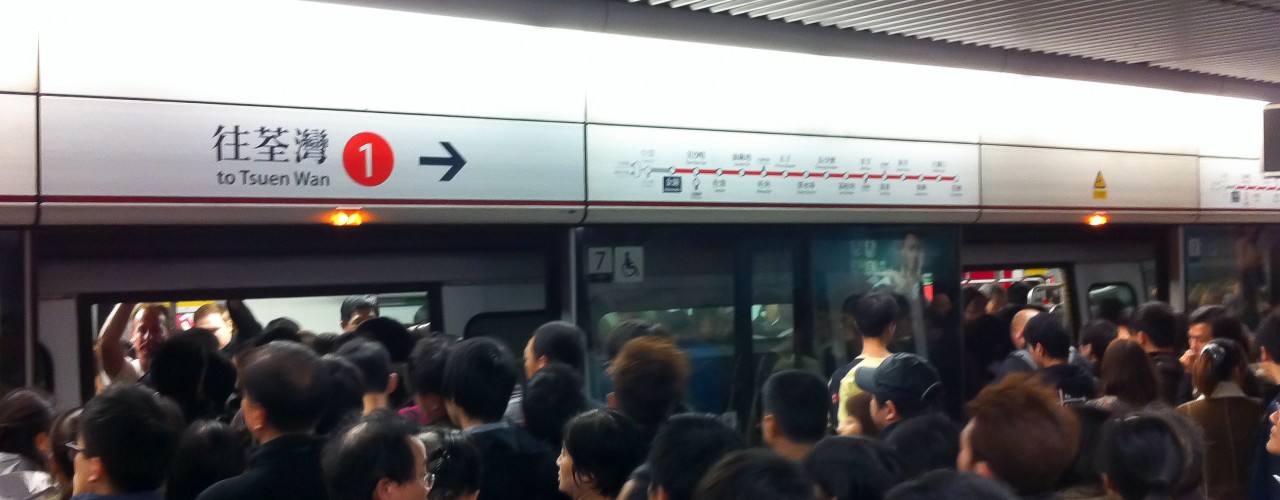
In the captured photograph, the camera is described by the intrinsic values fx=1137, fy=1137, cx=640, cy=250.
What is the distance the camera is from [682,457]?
238 centimetres

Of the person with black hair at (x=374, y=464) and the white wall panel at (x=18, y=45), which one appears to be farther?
the white wall panel at (x=18, y=45)

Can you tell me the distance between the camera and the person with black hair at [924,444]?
2.74m

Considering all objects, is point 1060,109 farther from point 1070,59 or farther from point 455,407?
point 455,407

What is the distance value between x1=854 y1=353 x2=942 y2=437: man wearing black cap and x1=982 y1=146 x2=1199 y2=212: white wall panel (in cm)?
247

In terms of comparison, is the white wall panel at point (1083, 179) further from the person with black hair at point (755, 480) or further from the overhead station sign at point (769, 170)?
the person with black hair at point (755, 480)

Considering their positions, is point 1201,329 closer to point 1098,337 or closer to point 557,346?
point 1098,337

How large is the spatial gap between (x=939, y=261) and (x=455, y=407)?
118 inches

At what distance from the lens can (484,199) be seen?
4125 millimetres

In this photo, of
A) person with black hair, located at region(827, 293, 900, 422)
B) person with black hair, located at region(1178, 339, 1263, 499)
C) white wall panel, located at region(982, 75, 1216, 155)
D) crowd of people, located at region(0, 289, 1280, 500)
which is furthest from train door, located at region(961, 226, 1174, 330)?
person with black hair, located at region(827, 293, 900, 422)

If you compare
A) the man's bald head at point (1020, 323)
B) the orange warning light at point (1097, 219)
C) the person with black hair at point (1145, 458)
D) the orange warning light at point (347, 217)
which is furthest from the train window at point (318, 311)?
the orange warning light at point (1097, 219)

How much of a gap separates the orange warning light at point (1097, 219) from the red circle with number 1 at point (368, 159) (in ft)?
12.8

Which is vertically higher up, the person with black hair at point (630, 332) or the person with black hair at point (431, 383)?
the person with black hair at point (630, 332)

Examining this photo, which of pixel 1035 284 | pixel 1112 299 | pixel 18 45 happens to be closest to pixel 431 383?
pixel 18 45

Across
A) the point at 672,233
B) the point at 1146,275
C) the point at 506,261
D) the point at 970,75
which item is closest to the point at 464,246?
the point at 506,261
